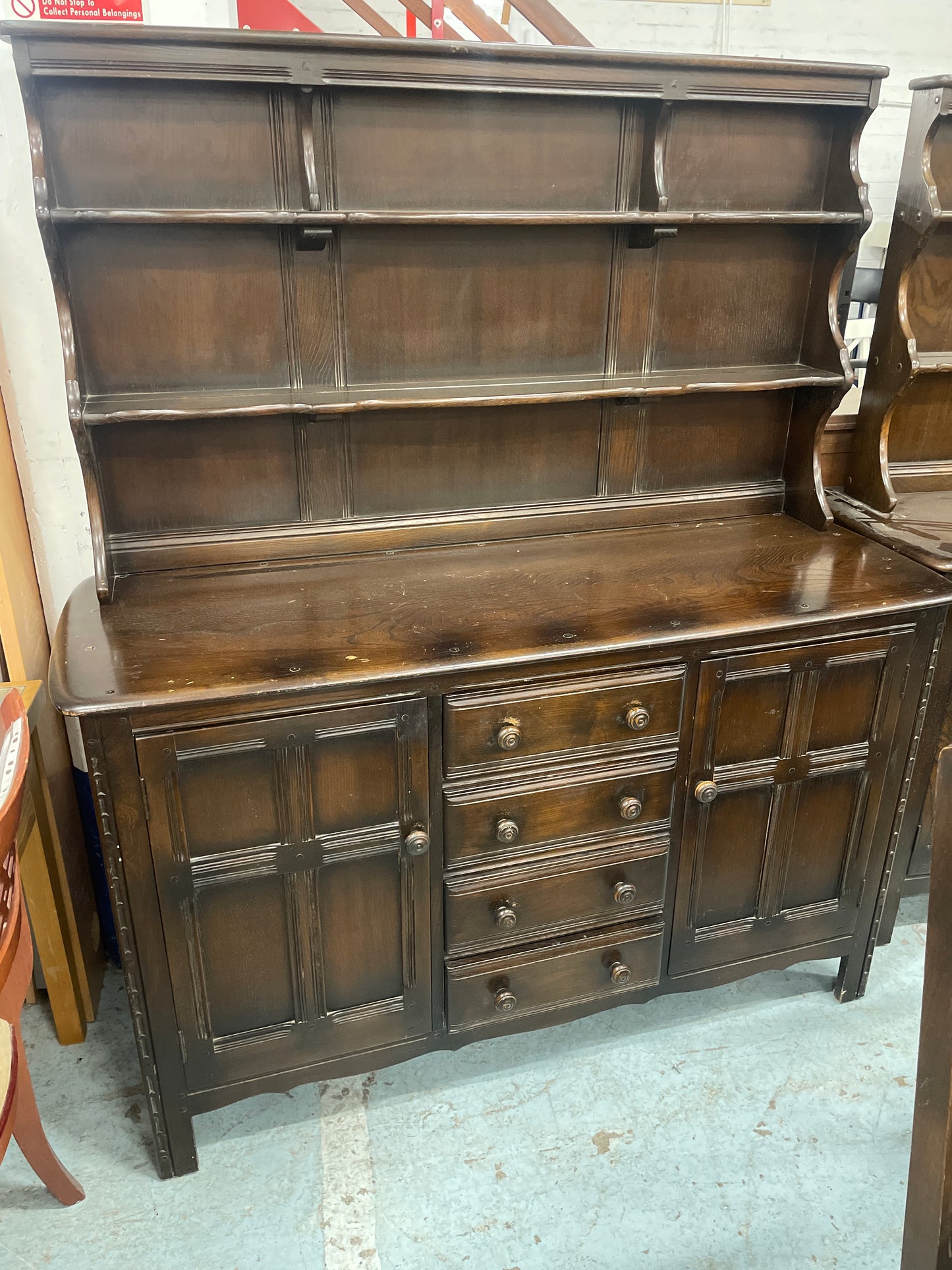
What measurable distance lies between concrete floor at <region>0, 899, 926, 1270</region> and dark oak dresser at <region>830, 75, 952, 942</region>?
50 cm

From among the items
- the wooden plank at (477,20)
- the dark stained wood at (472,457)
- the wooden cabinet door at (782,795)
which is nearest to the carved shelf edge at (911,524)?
the wooden cabinet door at (782,795)

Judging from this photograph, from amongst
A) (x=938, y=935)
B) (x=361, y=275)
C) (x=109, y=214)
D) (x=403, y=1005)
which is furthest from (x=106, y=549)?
(x=938, y=935)

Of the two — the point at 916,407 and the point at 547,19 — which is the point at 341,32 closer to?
the point at 547,19

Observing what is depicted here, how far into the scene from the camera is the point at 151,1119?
176 centimetres

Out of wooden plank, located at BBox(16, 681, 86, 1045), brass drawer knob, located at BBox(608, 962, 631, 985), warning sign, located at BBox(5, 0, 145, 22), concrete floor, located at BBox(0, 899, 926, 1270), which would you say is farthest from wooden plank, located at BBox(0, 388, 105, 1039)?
brass drawer knob, located at BBox(608, 962, 631, 985)

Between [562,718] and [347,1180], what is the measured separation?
99 centimetres

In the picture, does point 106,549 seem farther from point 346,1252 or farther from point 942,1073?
point 942,1073

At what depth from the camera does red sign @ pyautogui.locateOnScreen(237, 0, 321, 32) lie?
3.00 meters

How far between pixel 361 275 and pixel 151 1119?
1691mm

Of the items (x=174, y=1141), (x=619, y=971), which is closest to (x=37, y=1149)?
(x=174, y=1141)

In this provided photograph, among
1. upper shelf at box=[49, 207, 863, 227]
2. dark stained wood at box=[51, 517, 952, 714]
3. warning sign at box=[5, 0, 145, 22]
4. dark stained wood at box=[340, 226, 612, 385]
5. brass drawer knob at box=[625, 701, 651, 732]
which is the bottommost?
brass drawer knob at box=[625, 701, 651, 732]

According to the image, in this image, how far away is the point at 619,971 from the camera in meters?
1.97

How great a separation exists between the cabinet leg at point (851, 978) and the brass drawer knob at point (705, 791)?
677mm

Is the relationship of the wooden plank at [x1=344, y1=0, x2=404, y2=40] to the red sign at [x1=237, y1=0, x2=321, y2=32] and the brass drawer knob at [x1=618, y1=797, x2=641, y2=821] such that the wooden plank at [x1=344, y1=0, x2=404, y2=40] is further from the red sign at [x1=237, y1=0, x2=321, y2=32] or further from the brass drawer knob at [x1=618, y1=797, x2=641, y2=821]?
the brass drawer knob at [x1=618, y1=797, x2=641, y2=821]
